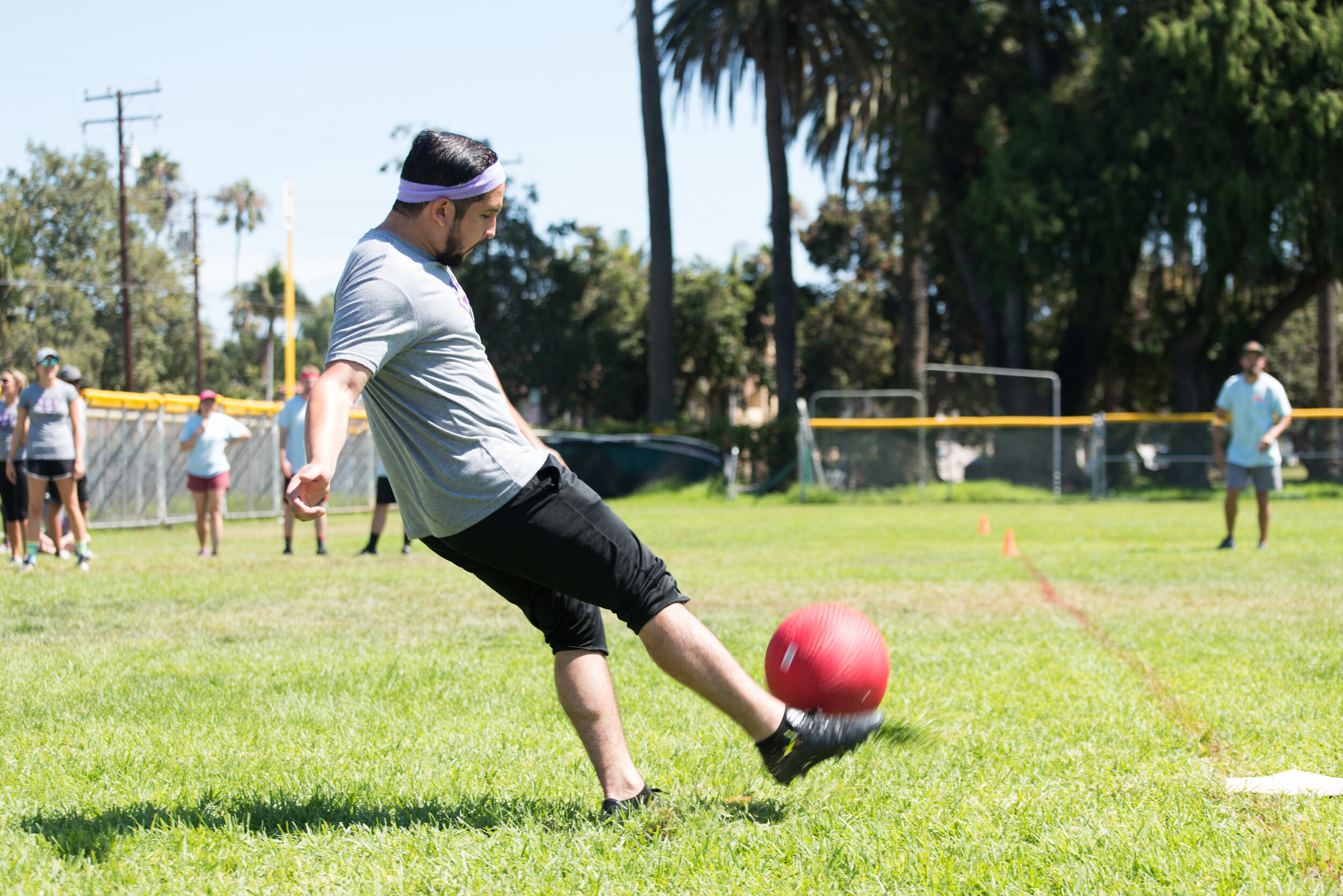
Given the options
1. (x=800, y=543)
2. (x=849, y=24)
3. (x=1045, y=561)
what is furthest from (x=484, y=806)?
(x=849, y=24)

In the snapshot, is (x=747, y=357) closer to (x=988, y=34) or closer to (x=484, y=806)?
(x=988, y=34)

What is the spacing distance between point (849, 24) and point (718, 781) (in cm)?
3005

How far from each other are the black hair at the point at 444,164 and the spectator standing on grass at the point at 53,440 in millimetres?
8615

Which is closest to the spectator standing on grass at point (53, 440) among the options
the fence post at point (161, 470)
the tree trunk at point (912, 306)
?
the fence post at point (161, 470)

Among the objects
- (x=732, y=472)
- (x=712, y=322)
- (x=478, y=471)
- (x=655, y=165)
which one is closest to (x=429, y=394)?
(x=478, y=471)

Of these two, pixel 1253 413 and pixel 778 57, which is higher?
pixel 778 57

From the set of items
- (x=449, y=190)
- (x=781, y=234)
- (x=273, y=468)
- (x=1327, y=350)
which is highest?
(x=781, y=234)

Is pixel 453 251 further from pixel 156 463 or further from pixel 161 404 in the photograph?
pixel 156 463

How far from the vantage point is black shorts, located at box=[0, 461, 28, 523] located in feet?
35.9

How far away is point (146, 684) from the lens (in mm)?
5227

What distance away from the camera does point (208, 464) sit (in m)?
12.0

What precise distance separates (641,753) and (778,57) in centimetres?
2849

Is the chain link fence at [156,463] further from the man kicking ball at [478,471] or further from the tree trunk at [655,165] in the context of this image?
the man kicking ball at [478,471]

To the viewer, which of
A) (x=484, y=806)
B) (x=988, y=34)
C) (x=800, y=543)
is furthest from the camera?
(x=988, y=34)
